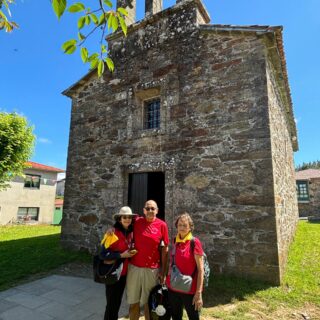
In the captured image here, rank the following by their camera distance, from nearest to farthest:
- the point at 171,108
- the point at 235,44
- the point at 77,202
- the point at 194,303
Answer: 1. the point at 194,303
2. the point at 235,44
3. the point at 171,108
4. the point at 77,202

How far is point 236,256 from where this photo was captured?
524 cm

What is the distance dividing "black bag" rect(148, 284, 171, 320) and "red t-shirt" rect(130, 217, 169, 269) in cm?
28

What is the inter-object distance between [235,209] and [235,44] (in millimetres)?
3869

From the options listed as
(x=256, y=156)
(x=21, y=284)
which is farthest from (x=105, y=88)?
(x=21, y=284)

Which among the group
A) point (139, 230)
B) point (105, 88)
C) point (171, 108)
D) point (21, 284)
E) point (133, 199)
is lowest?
point (21, 284)

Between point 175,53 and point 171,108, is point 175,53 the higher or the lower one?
the higher one

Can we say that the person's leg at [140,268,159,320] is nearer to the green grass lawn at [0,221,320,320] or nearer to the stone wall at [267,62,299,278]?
the green grass lawn at [0,221,320,320]

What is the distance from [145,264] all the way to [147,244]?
0.25 meters

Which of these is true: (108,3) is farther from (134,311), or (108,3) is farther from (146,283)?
(134,311)

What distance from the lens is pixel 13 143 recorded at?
13.5 metres

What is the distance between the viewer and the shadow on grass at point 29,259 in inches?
222

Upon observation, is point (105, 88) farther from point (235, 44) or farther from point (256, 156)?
point (256, 156)

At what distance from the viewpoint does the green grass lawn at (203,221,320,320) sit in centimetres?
394

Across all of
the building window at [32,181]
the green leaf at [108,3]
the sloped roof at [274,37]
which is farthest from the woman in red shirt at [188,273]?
the building window at [32,181]
